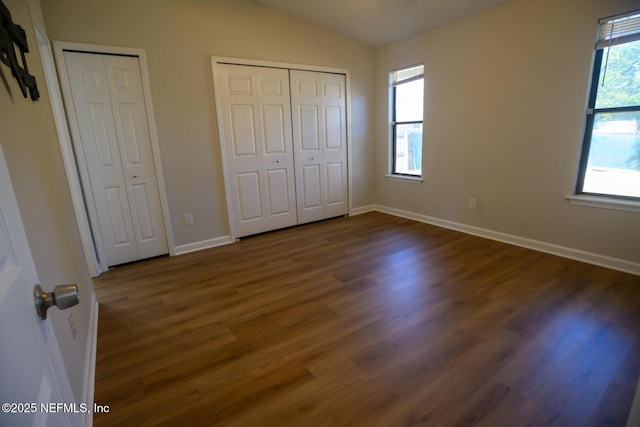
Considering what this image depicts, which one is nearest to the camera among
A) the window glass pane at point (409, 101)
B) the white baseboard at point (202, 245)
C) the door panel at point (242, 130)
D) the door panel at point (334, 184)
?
the white baseboard at point (202, 245)

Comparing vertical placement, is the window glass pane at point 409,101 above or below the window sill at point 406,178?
above

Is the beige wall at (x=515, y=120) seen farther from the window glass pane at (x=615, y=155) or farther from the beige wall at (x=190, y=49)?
the beige wall at (x=190, y=49)

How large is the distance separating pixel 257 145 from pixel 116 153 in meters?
1.55

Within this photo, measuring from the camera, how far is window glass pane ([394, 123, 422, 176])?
4.55 meters

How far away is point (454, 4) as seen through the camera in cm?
338

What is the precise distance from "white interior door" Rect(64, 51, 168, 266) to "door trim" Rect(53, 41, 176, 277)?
3 centimetres

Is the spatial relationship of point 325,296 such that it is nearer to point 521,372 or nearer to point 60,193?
point 521,372

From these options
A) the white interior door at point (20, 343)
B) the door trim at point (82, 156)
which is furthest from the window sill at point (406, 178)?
the white interior door at point (20, 343)

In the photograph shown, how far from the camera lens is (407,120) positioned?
183 inches

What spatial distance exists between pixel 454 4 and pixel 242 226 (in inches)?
139

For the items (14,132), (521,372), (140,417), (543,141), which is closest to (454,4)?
(543,141)

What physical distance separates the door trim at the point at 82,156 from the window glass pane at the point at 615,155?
435cm

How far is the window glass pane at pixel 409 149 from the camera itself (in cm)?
455

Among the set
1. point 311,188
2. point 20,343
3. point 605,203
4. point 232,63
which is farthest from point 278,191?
point 20,343
